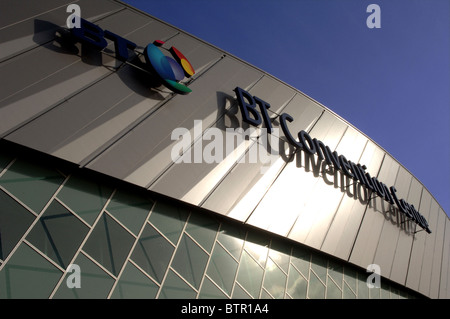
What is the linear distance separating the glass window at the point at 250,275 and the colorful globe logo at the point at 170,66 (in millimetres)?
6212

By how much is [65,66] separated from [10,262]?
541cm

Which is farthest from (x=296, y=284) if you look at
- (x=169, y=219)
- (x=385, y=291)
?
(x=385, y=291)

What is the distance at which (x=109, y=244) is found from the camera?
8555 millimetres

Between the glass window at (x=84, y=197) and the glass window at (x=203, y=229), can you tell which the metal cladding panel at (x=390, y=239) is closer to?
the glass window at (x=203, y=229)

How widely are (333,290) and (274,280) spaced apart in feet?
11.9

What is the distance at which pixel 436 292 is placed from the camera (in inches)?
791

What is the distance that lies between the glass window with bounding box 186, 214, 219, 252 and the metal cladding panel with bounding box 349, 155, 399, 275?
23.8ft

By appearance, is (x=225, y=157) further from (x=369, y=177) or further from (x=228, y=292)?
(x=369, y=177)

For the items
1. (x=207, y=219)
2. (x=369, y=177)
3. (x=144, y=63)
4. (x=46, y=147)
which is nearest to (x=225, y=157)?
(x=207, y=219)

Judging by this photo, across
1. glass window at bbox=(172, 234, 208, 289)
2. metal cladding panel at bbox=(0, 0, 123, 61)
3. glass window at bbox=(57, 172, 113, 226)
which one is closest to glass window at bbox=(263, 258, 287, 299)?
glass window at bbox=(172, 234, 208, 289)

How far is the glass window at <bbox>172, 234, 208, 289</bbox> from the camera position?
9547mm

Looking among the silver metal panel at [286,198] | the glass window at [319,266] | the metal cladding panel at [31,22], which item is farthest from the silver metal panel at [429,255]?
the metal cladding panel at [31,22]

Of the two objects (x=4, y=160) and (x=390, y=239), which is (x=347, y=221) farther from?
(x=4, y=160)

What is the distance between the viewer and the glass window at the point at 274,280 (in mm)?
11355
